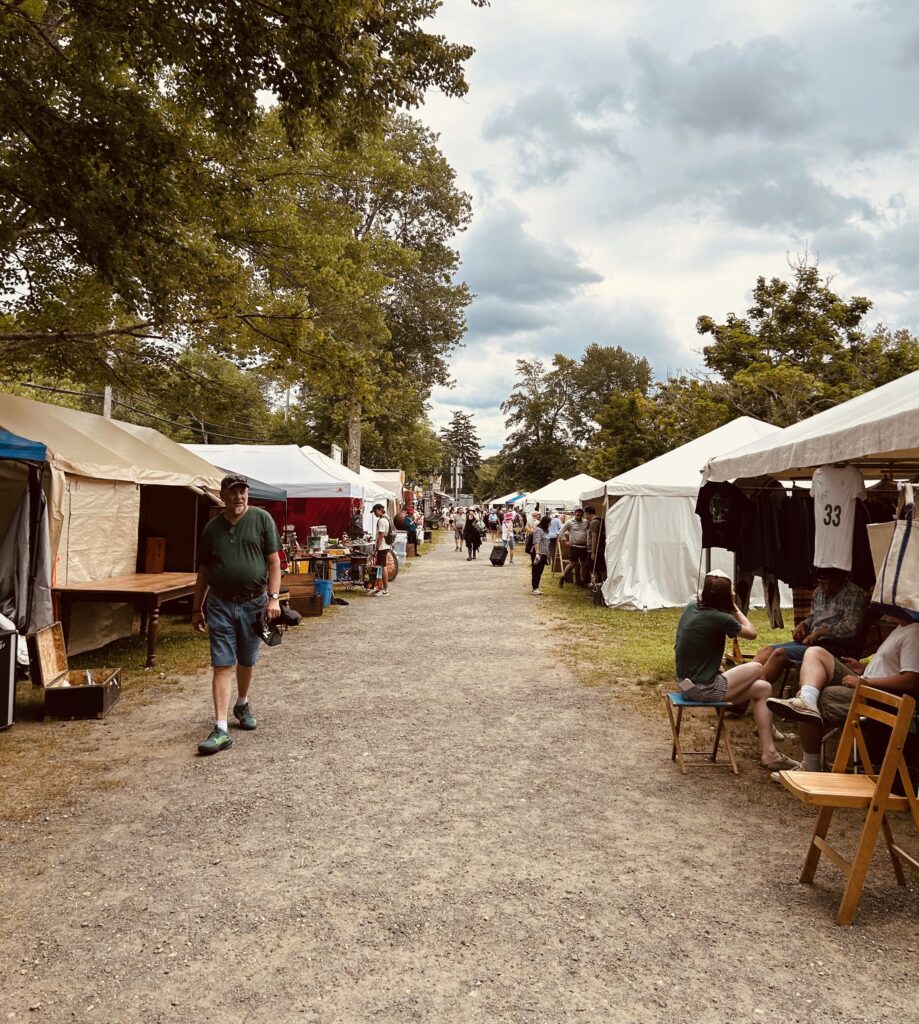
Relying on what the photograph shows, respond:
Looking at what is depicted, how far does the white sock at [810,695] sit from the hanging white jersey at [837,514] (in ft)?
3.72

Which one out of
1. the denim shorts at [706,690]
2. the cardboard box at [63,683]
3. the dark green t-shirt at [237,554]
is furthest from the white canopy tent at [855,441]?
the cardboard box at [63,683]

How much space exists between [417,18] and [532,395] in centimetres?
5799

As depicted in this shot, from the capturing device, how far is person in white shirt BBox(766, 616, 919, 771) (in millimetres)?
4117

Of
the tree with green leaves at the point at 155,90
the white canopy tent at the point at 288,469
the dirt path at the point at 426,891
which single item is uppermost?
the tree with green leaves at the point at 155,90

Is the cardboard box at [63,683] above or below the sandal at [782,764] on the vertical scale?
above

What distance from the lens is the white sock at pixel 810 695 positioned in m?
4.68

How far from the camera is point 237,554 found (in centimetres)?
531

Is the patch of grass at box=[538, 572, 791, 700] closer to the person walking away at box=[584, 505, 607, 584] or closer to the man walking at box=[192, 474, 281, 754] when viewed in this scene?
the person walking away at box=[584, 505, 607, 584]

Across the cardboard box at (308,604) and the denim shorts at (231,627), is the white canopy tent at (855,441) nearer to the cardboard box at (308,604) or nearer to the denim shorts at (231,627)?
the denim shorts at (231,627)

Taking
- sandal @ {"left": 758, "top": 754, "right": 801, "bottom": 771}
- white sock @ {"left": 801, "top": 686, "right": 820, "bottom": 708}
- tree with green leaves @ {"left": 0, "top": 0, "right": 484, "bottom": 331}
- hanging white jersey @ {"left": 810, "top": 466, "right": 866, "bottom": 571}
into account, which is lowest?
sandal @ {"left": 758, "top": 754, "right": 801, "bottom": 771}

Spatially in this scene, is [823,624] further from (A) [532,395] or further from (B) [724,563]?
(A) [532,395]

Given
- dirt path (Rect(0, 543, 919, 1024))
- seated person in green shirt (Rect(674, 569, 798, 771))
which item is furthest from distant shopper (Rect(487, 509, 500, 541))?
dirt path (Rect(0, 543, 919, 1024))

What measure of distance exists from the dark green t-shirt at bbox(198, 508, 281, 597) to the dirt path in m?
1.21

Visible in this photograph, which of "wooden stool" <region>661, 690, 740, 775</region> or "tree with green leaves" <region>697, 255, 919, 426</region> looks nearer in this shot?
"wooden stool" <region>661, 690, 740, 775</region>
